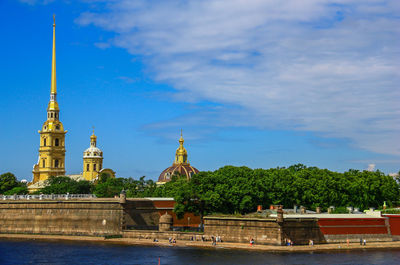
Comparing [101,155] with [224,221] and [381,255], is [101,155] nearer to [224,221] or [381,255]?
[224,221]

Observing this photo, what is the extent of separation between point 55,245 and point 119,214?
10626 millimetres

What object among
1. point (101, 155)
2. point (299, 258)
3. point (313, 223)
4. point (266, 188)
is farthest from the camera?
point (101, 155)

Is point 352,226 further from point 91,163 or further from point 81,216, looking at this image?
point 91,163

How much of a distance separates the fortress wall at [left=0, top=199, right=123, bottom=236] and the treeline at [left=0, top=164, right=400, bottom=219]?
9.93m

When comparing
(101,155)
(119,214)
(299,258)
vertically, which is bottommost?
(299,258)

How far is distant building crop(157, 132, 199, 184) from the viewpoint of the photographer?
607 feet

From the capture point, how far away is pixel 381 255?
61.7 metres

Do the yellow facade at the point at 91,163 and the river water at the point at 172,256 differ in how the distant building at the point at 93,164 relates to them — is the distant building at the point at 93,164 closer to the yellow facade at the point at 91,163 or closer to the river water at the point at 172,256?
the yellow facade at the point at 91,163

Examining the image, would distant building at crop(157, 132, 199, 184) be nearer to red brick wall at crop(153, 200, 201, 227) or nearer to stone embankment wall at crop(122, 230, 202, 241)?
red brick wall at crop(153, 200, 201, 227)

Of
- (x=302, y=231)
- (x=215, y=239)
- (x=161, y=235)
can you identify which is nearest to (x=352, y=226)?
(x=302, y=231)

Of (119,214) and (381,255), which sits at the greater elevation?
(119,214)

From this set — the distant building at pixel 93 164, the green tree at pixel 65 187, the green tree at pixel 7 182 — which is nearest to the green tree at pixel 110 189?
the green tree at pixel 65 187

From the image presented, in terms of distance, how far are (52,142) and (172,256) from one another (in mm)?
102644

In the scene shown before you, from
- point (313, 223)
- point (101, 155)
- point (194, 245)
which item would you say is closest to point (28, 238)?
point (194, 245)
